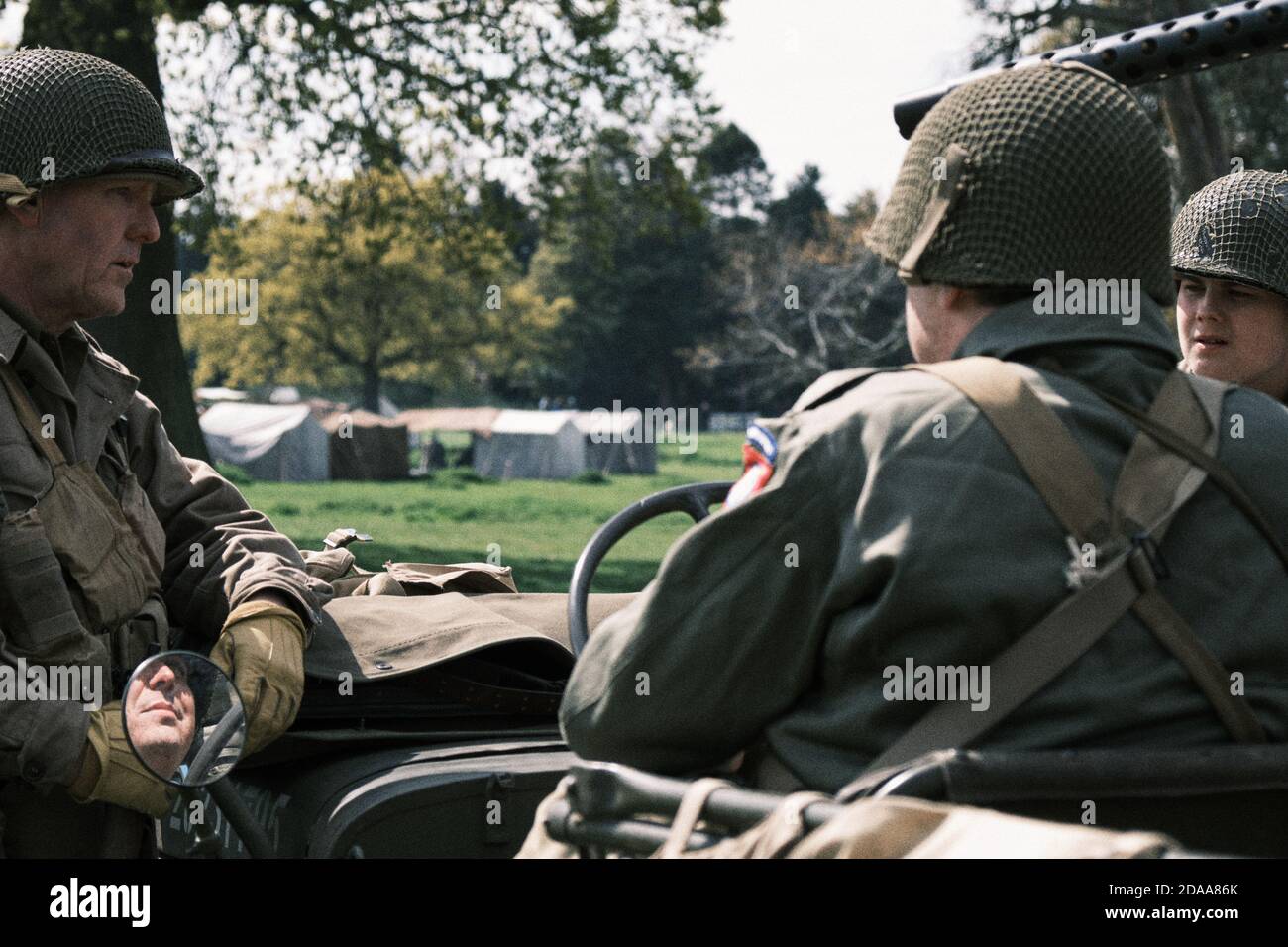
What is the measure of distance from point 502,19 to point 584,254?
5560 cm

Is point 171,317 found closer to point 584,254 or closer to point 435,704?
point 435,704

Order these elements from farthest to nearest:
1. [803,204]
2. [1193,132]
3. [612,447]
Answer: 1. [803,204]
2. [612,447]
3. [1193,132]

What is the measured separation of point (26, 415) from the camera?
312 cm

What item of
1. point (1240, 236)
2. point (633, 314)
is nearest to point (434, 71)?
point (1240, 236)

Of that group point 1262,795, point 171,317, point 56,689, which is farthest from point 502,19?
point 1262,795

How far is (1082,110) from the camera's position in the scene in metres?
2.13

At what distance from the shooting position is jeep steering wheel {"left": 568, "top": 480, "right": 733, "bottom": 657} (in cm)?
291

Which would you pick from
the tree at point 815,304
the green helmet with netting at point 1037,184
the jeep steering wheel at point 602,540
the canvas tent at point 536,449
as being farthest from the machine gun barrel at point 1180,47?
the tree at point 815,304

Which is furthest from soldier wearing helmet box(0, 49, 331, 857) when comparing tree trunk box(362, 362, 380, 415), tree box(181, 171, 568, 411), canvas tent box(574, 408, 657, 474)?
tree trunk box(362, 362, 380, 415)

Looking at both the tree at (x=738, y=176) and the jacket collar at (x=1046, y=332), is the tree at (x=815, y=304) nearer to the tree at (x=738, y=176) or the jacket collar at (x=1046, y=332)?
the tree at (x=738, y=176)

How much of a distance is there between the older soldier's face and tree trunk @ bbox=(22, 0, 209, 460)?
1090 centimetres

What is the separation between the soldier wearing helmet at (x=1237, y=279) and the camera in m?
4.14

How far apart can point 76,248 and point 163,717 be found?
1039 mm

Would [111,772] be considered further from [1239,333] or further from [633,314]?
[633,314]
